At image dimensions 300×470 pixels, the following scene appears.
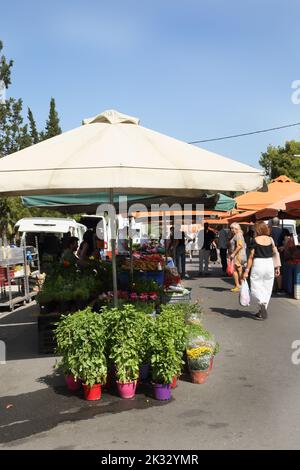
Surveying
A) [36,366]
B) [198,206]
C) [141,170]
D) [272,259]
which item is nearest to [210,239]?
[198,206]

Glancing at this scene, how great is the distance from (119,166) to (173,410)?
7.53ft

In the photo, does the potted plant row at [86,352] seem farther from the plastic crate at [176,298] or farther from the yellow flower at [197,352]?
the plastic crate at [176,298]

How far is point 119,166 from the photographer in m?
4.24

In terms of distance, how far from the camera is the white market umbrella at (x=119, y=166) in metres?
4.27

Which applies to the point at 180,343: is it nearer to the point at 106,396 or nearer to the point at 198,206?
the point at 106,396

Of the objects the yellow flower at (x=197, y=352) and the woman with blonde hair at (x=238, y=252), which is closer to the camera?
the yellow flower at (x=197, y=352)

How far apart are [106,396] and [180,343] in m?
0.93

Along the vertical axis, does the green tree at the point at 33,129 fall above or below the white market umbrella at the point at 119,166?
above

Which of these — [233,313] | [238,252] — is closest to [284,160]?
[238,252]

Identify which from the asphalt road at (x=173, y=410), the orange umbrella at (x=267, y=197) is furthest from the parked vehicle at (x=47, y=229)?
the asphalt road at (x=173, y=410)

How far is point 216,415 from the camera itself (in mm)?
4242

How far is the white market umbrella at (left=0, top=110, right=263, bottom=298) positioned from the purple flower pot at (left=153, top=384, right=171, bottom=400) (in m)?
1.91

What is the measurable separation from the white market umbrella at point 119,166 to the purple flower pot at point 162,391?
191cm

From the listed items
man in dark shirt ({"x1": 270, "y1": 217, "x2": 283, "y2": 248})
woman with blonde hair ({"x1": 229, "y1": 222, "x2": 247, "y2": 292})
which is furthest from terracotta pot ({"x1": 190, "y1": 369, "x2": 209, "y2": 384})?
man in dark shirt ({"x1": 270, "y1": 217, "x2": 283, "y2": 248})
